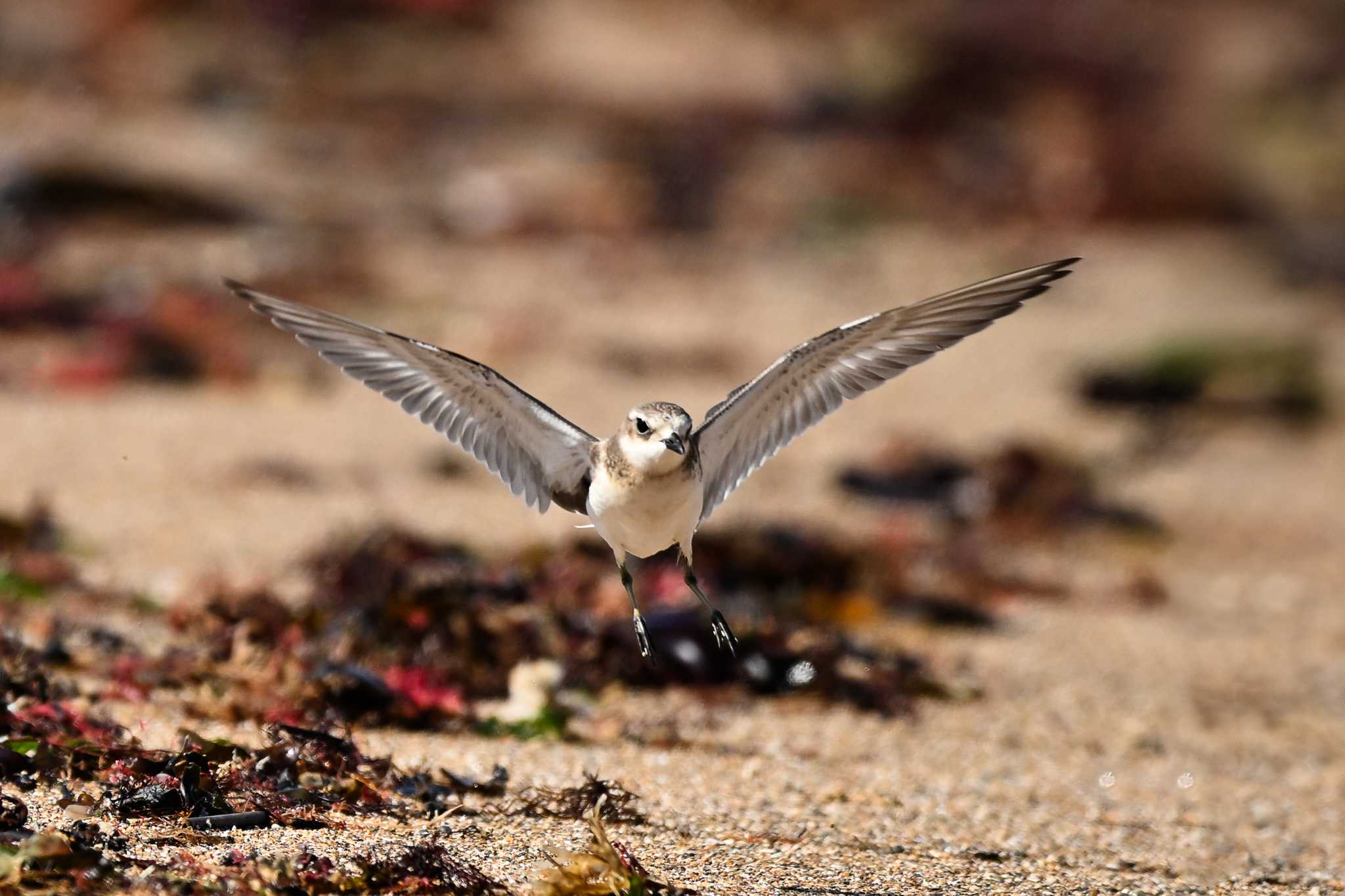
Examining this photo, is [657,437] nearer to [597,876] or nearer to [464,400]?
[464,400]

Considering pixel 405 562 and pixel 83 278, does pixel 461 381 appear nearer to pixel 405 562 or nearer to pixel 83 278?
pixel 405 562

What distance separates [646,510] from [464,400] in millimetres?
812

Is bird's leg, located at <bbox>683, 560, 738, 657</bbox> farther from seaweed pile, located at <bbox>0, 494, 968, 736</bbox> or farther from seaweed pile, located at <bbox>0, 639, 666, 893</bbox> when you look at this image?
seaweed pile, located at <bbox>0, 639, 666, 893</bbox>

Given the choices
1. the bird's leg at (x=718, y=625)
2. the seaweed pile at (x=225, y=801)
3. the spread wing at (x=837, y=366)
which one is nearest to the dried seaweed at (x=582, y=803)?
the seaweed pile at (x=225, y=801)

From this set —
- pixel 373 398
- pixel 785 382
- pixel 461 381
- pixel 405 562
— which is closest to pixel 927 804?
pixel 785 382

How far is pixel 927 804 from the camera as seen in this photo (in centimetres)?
529

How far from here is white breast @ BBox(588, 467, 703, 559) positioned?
5.02 meters

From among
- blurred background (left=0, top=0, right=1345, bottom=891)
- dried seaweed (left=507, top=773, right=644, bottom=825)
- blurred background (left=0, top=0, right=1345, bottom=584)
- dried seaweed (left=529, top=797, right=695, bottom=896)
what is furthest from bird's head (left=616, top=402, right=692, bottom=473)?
blurred background (left=0, top=0, right=1345, bottom=584)

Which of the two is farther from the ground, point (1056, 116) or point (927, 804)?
point (1056, 116)

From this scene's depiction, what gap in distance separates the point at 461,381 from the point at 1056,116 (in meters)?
15.1

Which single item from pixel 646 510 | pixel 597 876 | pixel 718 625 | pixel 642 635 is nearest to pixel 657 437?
pixel 646 510

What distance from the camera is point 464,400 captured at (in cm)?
543

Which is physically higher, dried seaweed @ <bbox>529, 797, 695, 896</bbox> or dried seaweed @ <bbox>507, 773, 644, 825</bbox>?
dried seaweed @ <bbox>507, 773, 644, 825</bbox>

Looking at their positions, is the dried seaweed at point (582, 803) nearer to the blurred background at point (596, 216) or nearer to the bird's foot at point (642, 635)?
the bird's foot at point (642, 635)
